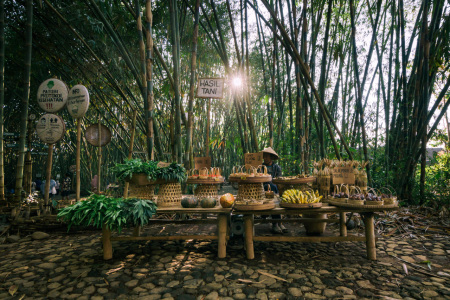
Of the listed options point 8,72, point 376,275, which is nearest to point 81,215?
point 376,275

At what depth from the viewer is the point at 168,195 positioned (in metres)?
2.26

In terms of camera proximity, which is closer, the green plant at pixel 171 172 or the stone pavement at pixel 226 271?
the stone pavement at pixel 226 271

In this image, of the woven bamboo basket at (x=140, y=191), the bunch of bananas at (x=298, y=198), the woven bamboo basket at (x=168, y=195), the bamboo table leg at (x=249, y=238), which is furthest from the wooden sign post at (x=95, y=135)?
the bunch of bananas at (x=298, y=198)

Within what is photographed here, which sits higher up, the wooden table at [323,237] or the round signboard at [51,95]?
the round signboard at [51,95]

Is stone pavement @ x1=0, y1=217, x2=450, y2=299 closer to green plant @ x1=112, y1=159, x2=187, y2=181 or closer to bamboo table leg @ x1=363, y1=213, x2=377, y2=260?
bamboo table leg @ x1=363, y1=213, x2=377, y2=260

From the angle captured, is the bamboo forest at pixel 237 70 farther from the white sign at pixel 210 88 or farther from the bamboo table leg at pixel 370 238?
the bamboo table leg at pixel 370 238

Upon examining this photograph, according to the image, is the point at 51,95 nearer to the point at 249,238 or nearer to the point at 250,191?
the point at 250,191

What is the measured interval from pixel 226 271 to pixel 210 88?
1.91m

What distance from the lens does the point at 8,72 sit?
4.93 metres

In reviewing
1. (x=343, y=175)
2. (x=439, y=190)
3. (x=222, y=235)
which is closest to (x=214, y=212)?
(x=222, y=235)

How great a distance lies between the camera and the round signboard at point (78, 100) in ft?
9.53

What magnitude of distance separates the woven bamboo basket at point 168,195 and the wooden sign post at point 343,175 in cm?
150

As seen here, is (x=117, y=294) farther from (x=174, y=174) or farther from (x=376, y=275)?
(x=376, y=275)

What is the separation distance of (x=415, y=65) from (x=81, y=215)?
4.38 m
